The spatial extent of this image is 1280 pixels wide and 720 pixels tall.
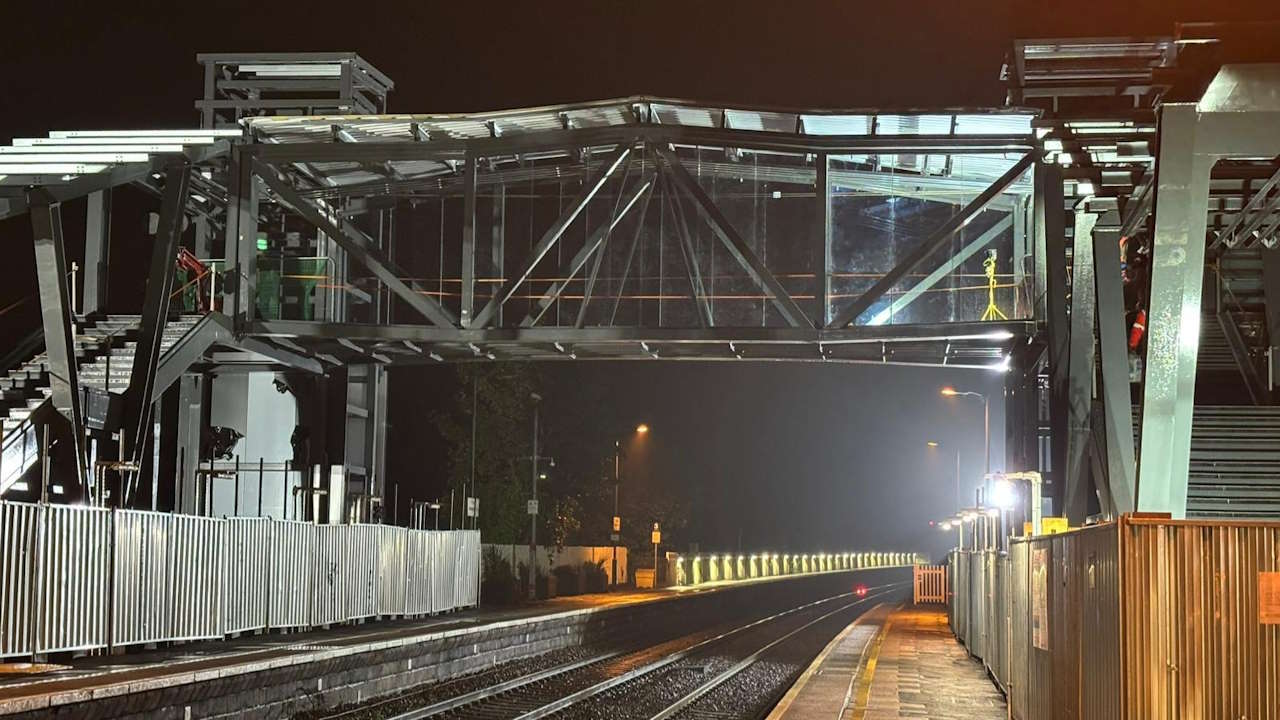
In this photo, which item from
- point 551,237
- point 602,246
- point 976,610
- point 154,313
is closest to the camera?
point 976,610

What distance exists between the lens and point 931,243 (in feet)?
97.1

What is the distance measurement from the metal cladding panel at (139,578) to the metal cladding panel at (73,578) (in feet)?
0.97

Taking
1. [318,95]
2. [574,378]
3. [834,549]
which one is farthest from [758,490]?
[318,95]

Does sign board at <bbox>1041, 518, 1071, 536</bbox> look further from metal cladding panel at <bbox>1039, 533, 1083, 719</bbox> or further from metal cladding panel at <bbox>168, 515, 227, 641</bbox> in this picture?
metal cladding panel at <bbox>168, 515, 227, 641</bbox>

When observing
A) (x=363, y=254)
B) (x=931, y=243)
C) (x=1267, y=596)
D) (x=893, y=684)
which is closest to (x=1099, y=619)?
(x=1267, y=596)

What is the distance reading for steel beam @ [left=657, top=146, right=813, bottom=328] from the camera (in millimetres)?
29578

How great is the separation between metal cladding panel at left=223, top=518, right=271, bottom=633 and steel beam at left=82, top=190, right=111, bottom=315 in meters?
Result: 11.5

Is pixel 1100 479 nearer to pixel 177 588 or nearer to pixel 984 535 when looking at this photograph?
pixel 984 535

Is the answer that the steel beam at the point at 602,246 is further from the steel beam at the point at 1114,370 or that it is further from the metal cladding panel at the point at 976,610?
the steel beam at the point at 1114,370

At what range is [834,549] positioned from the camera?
13875 cm

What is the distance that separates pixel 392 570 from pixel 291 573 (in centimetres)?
522

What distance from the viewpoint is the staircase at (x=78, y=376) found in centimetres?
2219

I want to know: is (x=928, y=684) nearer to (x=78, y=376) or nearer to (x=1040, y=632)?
(x=1040, y=632)

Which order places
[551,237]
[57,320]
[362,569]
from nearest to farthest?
[57,320]
[362,569]
[551,237]
